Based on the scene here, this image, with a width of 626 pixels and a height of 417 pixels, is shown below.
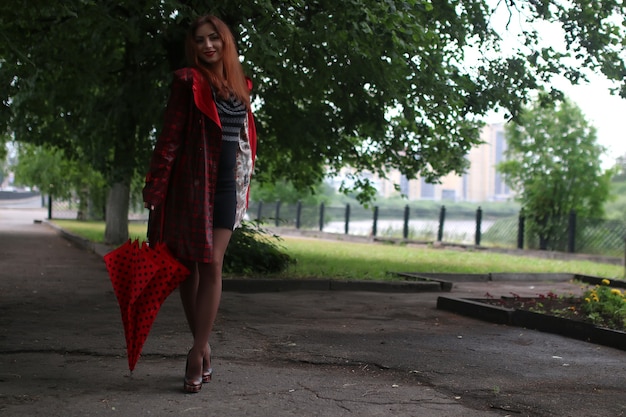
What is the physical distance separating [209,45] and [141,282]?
1354 millimetres

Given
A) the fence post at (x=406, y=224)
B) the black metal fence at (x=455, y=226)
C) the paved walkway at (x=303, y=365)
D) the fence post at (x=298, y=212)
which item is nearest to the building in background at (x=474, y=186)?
the fence post at (x=298, y=212)

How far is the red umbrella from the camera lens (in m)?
→ 4.25

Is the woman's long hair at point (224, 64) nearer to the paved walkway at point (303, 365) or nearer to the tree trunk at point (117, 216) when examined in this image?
the paved walkway at point (303, 365)

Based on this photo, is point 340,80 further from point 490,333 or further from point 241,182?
point 241,182

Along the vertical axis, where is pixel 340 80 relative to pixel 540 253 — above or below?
above

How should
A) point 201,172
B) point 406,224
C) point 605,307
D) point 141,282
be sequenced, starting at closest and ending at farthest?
point 141,282 → point 201,172 → point 605,307 → point 406,224

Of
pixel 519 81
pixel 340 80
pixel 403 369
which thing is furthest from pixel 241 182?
pixel 519 81

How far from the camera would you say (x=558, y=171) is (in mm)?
26312

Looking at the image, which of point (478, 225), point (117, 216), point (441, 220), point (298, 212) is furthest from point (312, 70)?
point (298, 212)

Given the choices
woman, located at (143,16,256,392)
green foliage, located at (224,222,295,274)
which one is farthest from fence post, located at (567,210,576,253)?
woman, located at (143,16,256,392)

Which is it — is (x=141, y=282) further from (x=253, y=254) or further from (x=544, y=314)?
(x=253, y=254)

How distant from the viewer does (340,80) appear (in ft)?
34.3

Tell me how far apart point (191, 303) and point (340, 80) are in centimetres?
635

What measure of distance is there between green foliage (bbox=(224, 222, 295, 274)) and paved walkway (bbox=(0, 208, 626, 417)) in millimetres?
2168
